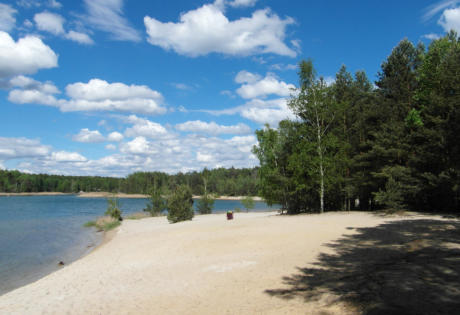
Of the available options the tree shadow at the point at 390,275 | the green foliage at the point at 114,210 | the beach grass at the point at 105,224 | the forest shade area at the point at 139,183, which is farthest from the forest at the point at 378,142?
the forest shade area at the point at 139,183

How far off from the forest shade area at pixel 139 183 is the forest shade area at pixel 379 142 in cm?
9062

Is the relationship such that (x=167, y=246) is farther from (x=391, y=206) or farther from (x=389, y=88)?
(x=389, y=88)

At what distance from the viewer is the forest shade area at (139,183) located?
438ft

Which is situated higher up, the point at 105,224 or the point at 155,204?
the point at 155,204

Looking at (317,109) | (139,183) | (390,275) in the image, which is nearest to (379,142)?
(317,109)

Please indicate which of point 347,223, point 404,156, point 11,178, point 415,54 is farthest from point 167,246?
point 11,178

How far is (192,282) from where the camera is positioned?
9023 mm

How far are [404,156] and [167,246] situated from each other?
64.2ft

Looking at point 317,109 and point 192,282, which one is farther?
point 317,109

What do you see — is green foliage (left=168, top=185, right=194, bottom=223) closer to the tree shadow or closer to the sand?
the sand

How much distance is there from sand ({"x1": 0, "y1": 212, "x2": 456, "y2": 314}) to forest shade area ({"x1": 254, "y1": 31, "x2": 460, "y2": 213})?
962 centimetres

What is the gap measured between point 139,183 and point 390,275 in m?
150

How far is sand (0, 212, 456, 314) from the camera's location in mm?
6918

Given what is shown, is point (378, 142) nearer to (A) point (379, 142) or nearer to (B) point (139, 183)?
(A) point (379, 142)
